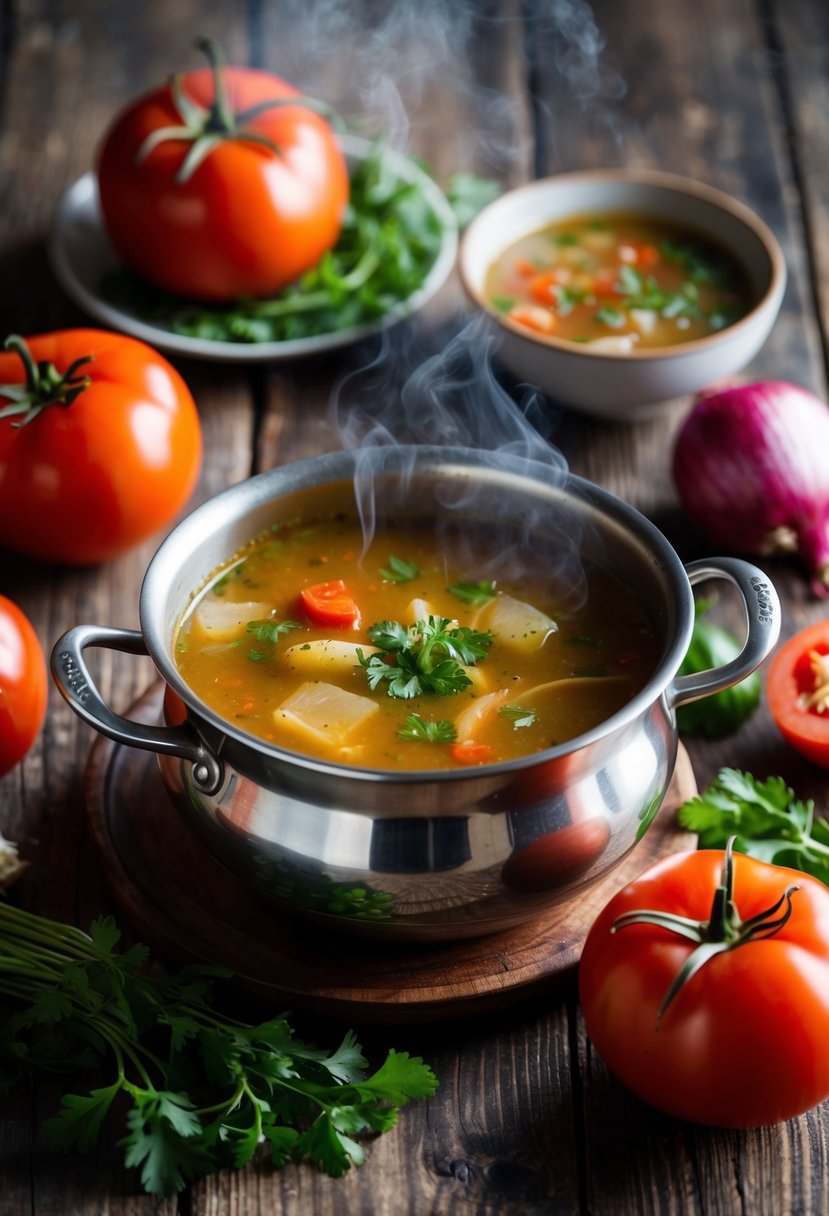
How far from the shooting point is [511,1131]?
2281 mm

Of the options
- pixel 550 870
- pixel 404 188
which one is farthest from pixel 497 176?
pixel 550 870

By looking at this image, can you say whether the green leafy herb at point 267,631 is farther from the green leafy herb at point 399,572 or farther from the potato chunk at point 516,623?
the potato chunk at point 516,623

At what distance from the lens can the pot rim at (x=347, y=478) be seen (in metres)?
2.11

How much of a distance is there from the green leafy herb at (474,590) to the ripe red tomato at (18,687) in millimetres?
840

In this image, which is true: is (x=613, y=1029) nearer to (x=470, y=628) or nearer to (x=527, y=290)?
(x=470, y=628)

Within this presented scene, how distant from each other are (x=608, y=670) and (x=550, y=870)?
1.46ft

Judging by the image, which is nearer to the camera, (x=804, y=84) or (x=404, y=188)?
(x=404, y=188)

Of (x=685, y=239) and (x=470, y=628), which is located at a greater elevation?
(x=470, y=628)

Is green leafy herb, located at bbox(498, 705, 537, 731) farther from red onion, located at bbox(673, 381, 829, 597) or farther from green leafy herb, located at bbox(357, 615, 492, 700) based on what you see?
red onion, located at bbox(673, 381, 829, 597)

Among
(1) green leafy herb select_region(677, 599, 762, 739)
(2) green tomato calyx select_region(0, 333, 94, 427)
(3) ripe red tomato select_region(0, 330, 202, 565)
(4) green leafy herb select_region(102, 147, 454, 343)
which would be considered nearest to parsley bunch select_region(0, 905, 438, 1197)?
(1) green leafy herb select_region(677, 599, 762, 739)

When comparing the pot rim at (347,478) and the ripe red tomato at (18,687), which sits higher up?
the pot rim at (347,478)

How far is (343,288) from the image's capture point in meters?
3.89

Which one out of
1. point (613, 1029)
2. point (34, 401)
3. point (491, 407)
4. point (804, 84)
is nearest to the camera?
point (613, 1029)

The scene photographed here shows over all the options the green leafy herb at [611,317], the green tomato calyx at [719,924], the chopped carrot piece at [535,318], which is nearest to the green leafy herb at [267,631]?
the green tomato calyx at [719,924]
